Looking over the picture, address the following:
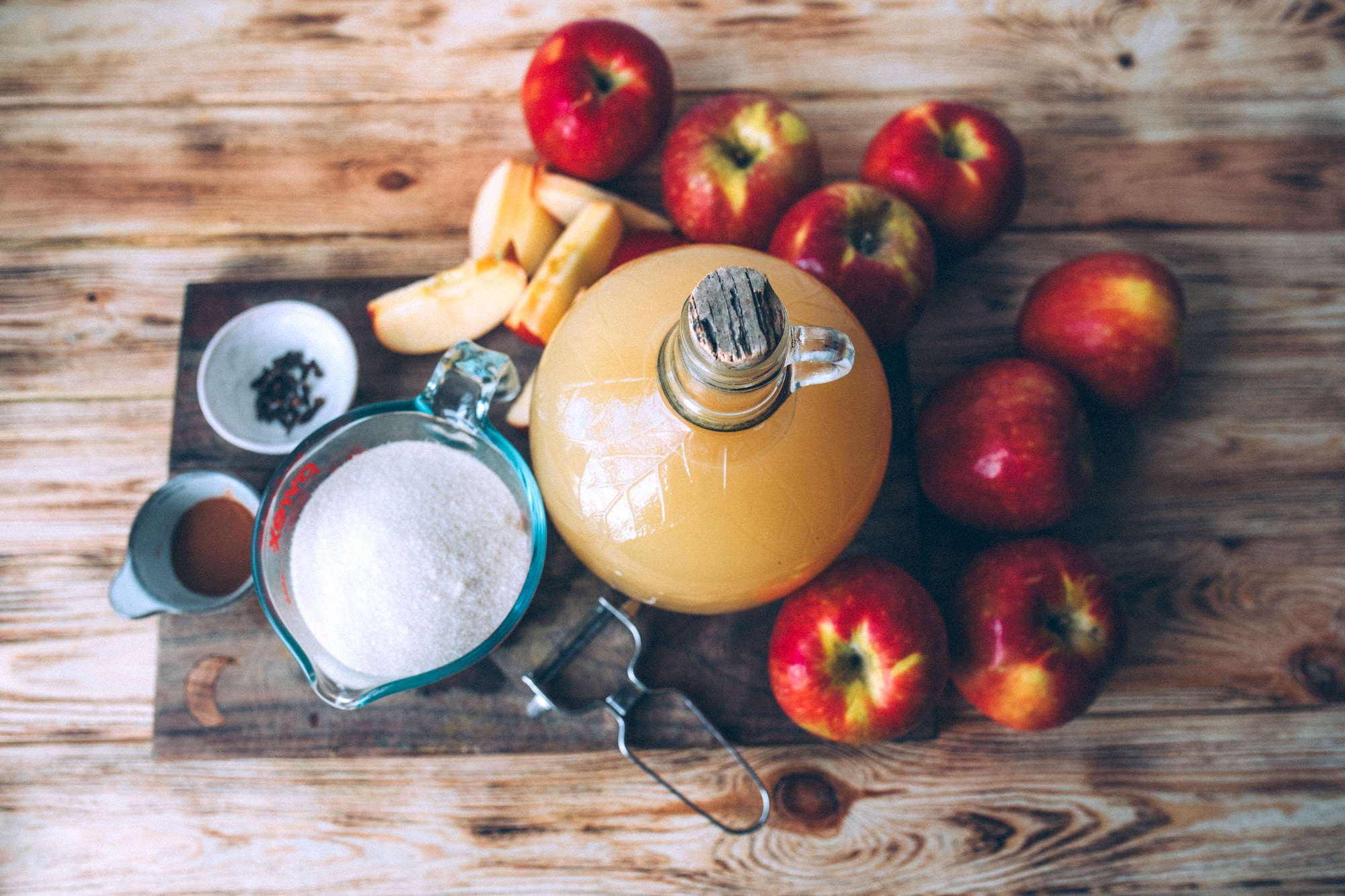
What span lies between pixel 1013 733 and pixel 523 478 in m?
0.59

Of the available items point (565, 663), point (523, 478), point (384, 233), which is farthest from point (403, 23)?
point (565, 663)

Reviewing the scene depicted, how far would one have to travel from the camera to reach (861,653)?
0.68 metres

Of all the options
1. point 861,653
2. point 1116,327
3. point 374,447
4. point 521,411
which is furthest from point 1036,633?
point 374,447

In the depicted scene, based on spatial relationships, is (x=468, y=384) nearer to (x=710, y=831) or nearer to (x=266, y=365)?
(x=266, y=365)

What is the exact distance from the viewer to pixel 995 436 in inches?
28.1

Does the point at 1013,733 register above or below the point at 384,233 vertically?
below

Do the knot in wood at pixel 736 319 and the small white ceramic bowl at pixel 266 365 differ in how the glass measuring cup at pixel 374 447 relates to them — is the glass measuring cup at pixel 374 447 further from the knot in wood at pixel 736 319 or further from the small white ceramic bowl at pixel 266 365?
the knot in wood at pixel 736 319

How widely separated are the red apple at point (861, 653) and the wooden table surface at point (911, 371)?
6.4 inches

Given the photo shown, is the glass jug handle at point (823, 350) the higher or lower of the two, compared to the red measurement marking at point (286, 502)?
higher

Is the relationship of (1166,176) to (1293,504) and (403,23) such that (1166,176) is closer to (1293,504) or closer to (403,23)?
(1293,504)

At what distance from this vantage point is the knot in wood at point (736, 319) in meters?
0.39

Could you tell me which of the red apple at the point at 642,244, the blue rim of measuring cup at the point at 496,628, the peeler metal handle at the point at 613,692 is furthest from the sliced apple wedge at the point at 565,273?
the peeler metal handle at the point at 613,692

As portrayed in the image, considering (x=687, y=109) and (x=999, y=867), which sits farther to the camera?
(x=687, y=109)

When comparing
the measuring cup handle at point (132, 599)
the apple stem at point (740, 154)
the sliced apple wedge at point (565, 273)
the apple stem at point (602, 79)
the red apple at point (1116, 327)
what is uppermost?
the apple stem at point (602, 79)
